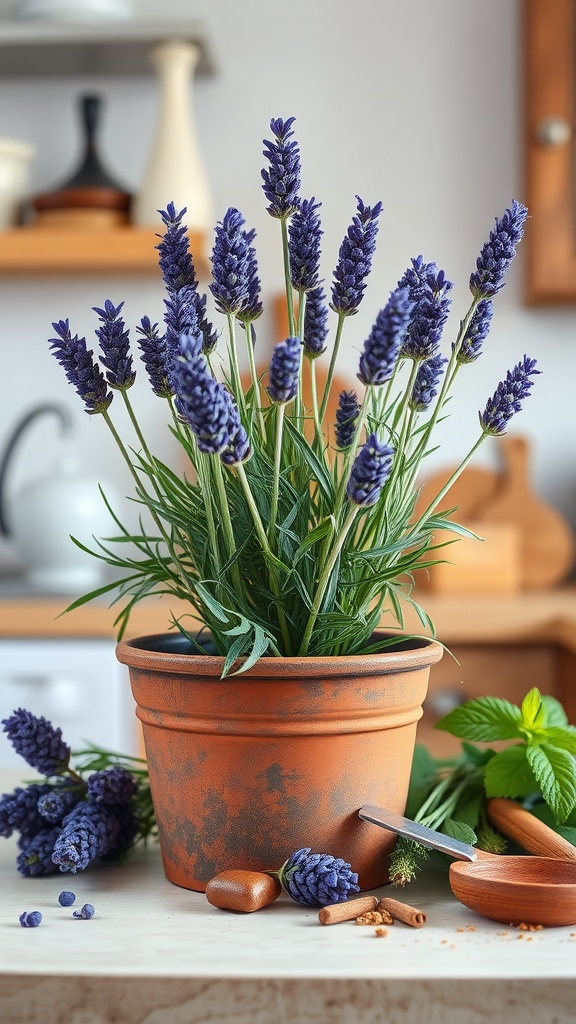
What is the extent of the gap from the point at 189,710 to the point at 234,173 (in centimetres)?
216

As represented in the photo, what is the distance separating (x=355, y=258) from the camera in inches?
22.2

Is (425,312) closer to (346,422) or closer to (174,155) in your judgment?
(346,422)

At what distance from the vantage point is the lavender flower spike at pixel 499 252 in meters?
0.57

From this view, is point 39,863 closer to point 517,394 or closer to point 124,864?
point 124,864

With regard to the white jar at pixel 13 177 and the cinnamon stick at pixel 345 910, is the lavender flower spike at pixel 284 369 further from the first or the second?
the white jar at pixel 13 177

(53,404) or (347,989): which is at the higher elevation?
(53,404)

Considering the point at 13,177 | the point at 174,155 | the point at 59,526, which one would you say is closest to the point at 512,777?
the point at 59,526

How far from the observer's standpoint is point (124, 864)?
2.19 ft

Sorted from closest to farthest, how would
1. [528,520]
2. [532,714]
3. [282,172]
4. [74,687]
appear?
1. [282,172]
2. [532,714]
3. [74,687]
4. [528,520]

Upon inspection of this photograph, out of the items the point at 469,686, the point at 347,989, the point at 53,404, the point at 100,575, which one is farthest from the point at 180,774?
the point at 53,404

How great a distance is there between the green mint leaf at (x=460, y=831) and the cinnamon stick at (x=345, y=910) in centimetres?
8

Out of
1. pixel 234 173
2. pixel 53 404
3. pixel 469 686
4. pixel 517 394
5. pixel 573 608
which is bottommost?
pixel 469 686

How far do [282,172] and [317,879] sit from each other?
36 cm

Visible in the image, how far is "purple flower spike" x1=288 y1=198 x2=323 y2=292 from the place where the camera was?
56 cm
